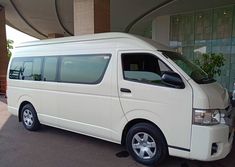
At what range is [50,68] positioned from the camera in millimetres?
5398

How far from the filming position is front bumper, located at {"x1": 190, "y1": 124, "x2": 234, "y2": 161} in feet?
11.1

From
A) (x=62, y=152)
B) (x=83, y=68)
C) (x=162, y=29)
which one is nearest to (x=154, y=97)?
(x=83, y=68)

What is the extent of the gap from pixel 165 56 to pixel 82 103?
6.31ft

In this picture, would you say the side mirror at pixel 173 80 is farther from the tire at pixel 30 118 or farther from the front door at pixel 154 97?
the tire at pixel 30 118

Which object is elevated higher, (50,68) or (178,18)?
(178,18)

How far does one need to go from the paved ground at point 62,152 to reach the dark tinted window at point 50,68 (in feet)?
4.50

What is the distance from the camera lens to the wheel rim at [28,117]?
5914 millimetres

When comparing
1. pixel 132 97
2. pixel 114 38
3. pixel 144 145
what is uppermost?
pixel 114 38

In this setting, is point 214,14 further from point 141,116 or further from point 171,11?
point 141,116

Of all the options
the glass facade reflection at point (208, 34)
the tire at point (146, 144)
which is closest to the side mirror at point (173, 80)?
the tire at point (146, 144)

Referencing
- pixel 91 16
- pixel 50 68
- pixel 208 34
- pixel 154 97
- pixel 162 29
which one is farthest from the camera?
pixel 162 29

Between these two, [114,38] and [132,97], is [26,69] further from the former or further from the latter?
[132,97]

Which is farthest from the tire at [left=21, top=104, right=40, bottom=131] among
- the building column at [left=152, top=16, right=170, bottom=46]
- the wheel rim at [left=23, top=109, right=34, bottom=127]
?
the building column at [left=152, top=16, right=170, bottom=46]

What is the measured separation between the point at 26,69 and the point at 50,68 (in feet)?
3.13
